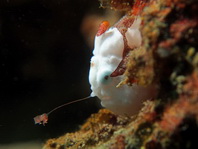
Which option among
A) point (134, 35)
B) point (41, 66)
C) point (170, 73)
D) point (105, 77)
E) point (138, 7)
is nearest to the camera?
point (170, 73)

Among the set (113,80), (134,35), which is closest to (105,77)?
(113,80)

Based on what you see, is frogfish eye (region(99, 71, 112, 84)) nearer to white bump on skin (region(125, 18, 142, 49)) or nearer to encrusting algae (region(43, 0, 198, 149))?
white bump on skin (region(125, 18, 142, 49))

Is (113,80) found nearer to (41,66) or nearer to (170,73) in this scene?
(170,73)

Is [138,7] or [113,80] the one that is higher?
[138,7]

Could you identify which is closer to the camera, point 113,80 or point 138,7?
point 138,7

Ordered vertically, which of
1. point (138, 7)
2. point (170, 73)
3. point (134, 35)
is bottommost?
point (170, 73)

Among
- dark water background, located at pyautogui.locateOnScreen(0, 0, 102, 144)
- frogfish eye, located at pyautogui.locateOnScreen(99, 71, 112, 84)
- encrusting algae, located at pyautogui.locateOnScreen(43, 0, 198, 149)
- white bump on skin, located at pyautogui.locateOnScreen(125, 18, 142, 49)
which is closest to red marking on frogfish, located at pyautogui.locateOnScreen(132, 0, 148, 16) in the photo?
white bump on skin, located at pyautogui.locateOnScreen(125, 18, 142, 49)
